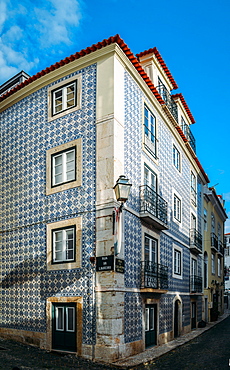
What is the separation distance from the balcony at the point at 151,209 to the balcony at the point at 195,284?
6.58 m

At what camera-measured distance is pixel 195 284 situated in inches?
791

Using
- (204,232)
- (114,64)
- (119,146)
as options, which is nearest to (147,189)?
(119,146)

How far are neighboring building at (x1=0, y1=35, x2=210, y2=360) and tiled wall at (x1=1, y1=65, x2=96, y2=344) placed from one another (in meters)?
0.03

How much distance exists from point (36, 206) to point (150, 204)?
12.1 feet

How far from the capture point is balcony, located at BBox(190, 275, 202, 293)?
770 inches

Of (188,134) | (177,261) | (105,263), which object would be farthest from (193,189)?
(105,263)

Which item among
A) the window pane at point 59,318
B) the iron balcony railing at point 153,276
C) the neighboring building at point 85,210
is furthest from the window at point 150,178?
the window pane at point 59,318

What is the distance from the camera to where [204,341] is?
1534cm

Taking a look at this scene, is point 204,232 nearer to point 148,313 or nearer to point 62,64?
point 148,313

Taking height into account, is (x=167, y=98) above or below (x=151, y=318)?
above

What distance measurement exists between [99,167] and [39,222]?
2.82 m

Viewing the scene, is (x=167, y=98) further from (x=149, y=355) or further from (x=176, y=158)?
(x=149, y=355)

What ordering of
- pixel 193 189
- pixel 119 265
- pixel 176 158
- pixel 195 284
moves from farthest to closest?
pixel 193 189 → pixel 195 284 → pixel 176 158 → pixel 119 265

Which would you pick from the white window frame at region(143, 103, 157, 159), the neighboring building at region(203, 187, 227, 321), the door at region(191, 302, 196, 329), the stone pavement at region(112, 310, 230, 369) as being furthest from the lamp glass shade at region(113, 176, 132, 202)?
the neighboring building at region(203, 187, 227, 321)
